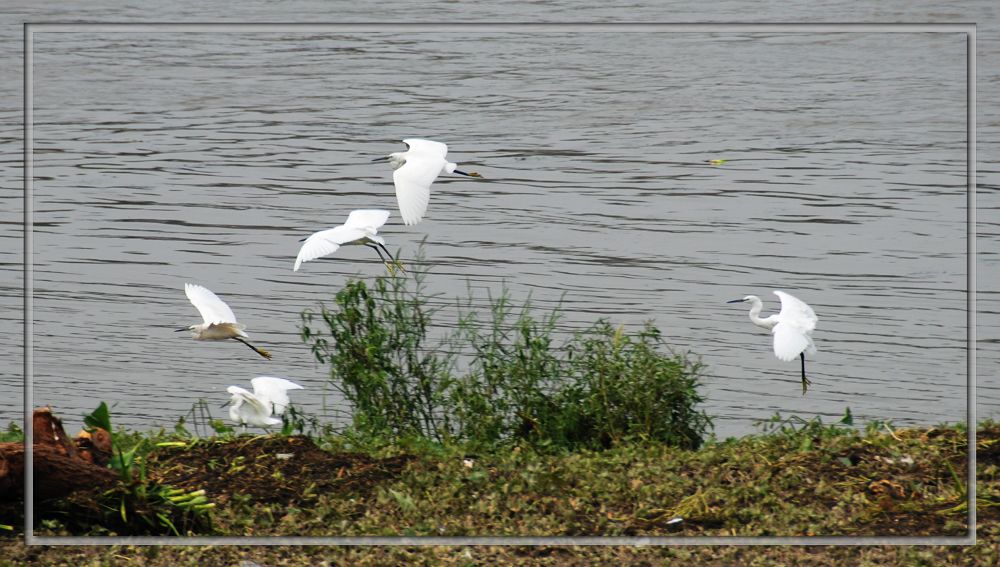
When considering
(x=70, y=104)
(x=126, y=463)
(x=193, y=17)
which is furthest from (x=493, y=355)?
(x=193, y=17)

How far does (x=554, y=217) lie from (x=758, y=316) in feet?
2.23

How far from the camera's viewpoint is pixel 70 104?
14.0ft

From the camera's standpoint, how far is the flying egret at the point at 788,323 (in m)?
3.78

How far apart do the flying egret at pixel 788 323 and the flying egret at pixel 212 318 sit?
57.2 inches

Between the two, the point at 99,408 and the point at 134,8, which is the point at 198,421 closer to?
the point at 99,408

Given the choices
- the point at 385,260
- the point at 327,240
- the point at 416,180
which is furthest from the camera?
the point at 385,260

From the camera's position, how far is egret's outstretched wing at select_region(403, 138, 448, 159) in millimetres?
3676

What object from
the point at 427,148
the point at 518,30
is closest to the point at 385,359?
the point at 427,148

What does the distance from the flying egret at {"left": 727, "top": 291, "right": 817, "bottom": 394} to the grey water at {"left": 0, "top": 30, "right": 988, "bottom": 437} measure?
3cm

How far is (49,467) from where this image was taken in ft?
11.8

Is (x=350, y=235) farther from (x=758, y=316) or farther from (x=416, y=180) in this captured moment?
(x=758, y=316)

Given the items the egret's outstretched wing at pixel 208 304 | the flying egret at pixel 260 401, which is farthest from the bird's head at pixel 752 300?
the egret's outstretched wing at pixel 208 304

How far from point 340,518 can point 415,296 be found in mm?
765

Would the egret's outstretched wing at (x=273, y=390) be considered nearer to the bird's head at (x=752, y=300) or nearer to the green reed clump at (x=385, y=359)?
the green reed clump at (x=385, y=359)
